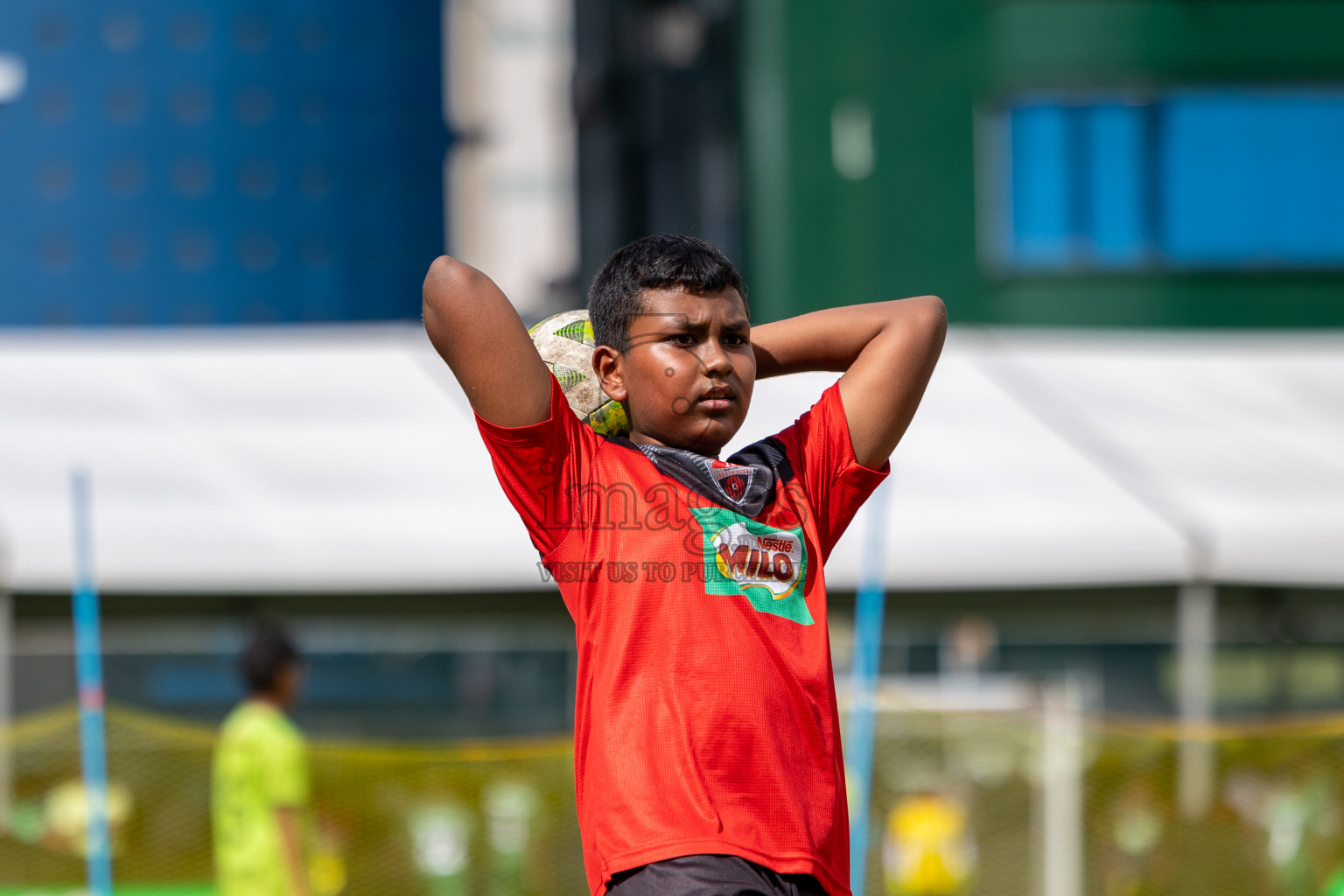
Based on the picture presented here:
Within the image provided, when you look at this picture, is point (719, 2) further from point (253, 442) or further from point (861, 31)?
point (253, 442)

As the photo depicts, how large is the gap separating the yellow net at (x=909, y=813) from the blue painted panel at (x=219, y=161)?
7.48m

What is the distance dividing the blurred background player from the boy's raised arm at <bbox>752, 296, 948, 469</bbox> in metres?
3.48

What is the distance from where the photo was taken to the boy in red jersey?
1701 mm

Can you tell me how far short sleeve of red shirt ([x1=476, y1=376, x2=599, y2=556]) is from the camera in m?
1.80

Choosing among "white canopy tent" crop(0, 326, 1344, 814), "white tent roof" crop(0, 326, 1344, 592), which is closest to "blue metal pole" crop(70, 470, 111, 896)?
"white canopy tent" crop(0, 326, 1344, 814)

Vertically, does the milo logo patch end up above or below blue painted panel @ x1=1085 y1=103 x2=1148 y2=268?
below

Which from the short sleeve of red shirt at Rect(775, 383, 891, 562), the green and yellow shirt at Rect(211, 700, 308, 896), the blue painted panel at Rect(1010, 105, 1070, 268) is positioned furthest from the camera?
the blue painted panel at Rect(1010, 105, 1070, 268)

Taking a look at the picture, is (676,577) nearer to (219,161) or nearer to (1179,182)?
(1179,182)

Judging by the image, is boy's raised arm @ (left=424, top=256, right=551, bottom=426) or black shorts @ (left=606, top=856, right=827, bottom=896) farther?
boy's raised arm @ (left=424, top=256, right=551, bottom=426)

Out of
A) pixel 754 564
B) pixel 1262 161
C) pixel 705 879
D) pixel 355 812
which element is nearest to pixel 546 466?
pixel 754 564

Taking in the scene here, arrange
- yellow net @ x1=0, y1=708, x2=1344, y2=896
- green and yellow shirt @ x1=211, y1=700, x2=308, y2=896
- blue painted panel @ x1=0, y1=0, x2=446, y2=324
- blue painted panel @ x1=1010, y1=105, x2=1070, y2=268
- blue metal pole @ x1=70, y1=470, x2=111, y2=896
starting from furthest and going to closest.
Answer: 1. blue painted panel @ x1=0, y1=0, x2=446, y2=324
2. blue painted panel @ x1=1010, y1=105, x2=1070, y2=268
3. yellow net @ x1=0, y1=708, x2=1344, y2=896
4. blue metal pole @ x1=70, y1=470, x2=111, y2=896
5. green and yellow shirt @ x1=211, y1=700, x2=308, y2=896

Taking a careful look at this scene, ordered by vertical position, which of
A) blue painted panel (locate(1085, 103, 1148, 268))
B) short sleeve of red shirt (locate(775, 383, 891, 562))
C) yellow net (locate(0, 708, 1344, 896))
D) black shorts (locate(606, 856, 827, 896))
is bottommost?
yellow net (locate(0, 708, 1344, 896))

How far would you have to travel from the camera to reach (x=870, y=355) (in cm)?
208

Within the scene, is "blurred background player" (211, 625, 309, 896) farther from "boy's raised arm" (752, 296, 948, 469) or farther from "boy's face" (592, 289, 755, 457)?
"boy's face" (592, 289, 755, 457)
